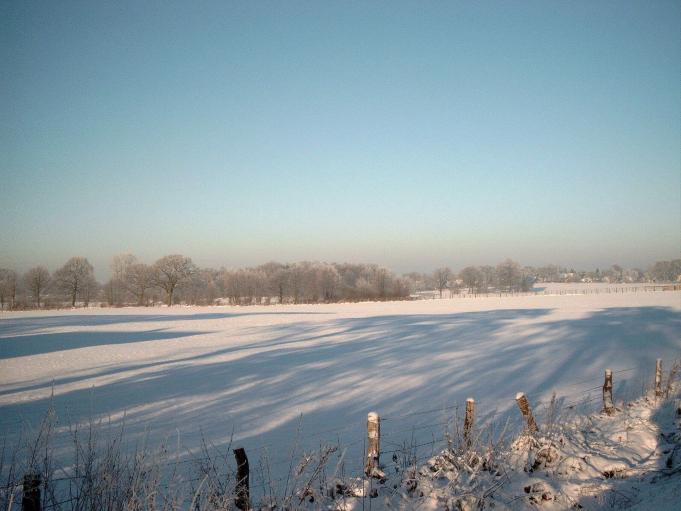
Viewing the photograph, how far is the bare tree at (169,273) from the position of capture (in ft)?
312

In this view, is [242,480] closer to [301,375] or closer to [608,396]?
[608,396]

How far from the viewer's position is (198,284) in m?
112

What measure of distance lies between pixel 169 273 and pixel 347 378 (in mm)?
88456

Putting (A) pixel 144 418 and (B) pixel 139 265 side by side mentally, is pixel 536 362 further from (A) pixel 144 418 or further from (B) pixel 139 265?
(B) pixel 139 265

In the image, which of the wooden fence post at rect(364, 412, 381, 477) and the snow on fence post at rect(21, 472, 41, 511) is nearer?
the snow on fence post at rect(21, 472, 41, 511)

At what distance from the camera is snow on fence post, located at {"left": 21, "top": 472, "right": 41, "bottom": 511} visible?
3.70 meters

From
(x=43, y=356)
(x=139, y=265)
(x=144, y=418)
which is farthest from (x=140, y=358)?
(x=139, y=265)

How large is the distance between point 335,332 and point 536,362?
1662cm

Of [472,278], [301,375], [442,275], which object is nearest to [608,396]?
[301,375]

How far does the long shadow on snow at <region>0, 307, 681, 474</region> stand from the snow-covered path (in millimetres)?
56

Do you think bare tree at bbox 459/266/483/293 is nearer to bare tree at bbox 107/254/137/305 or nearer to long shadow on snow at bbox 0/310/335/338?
bare tree at bbox 107/254/137/305

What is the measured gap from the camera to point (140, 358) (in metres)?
21.4

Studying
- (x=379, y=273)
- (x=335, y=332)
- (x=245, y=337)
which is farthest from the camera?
(x=379, y=273)

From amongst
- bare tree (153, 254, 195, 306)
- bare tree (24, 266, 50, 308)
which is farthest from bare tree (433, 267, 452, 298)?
bare tree (24, 266, 50, 308)
